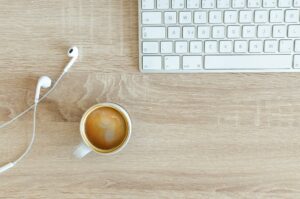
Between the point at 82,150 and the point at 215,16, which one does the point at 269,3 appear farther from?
the point at 82,150

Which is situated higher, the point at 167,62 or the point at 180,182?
the point at 167,62

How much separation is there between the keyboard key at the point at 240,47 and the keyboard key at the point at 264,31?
0.10 ft

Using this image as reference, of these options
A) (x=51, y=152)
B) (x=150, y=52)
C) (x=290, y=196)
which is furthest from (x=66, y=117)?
(x=290, y=196)

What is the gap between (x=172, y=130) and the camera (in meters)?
0.77

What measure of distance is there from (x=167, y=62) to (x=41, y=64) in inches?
9.2

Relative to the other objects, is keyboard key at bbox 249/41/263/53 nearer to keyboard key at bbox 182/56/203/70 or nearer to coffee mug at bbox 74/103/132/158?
keyboard key at bbox 182/56/203/70

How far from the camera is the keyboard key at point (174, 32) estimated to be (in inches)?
29.0

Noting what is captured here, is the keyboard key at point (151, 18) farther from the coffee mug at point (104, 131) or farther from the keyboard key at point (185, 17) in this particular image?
the coffee mug at point (104, 131)

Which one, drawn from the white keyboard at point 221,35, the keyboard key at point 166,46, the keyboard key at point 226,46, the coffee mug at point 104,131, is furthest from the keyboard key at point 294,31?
the coffee mug at point 104,131

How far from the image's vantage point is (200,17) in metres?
0.73

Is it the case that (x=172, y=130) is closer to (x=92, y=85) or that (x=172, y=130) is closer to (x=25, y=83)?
(x=92, y=85)

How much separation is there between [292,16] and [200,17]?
0.16 m

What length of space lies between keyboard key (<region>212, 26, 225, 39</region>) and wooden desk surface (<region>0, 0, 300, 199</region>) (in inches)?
2.8

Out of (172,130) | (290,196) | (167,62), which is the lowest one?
(290,196)
